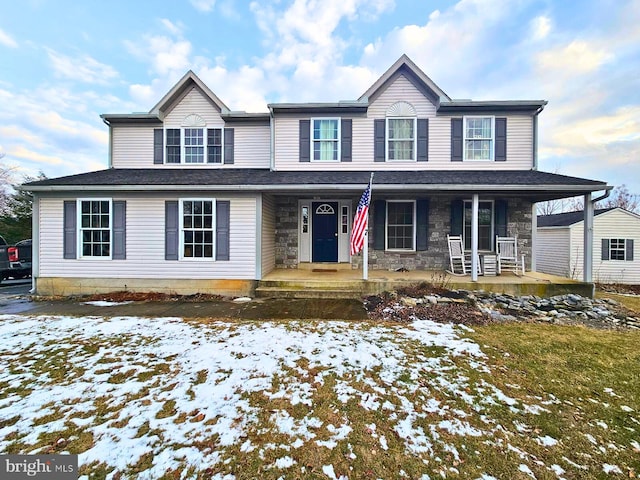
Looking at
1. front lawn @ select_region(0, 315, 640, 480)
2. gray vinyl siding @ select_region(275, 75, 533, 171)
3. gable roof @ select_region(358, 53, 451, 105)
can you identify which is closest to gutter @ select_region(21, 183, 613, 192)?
gray vinyl siding @ select_region(275, 75, 533, 171)

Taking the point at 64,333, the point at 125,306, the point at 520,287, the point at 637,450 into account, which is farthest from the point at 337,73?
the point at 637,450

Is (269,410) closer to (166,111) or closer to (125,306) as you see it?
(125,306)

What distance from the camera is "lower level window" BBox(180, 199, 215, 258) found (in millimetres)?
7598

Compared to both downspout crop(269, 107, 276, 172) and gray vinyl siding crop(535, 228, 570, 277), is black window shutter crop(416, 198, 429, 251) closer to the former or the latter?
downspout crop(269, 107, 276, 172)

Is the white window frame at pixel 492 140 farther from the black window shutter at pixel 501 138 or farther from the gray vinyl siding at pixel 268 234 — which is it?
the gray vinyl siding at pixel 268 234

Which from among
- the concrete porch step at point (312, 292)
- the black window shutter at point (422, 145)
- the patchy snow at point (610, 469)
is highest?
the black window shutter at point (422, 145)

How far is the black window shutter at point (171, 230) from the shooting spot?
760 centimetres

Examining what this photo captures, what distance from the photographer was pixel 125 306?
6.45m

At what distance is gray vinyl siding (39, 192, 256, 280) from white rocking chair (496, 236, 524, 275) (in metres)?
7.58

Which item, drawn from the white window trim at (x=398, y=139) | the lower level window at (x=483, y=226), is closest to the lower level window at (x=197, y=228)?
the white window trim at (x=398, y=139)

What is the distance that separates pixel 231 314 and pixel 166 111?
7987mm

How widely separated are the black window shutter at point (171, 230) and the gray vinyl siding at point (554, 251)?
1674 cm

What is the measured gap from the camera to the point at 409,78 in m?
8.92

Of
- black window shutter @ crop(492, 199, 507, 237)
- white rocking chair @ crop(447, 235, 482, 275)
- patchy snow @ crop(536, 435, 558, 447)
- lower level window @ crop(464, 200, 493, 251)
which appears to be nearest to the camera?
patchy snow @ crop(536, 435, 558, 447)
